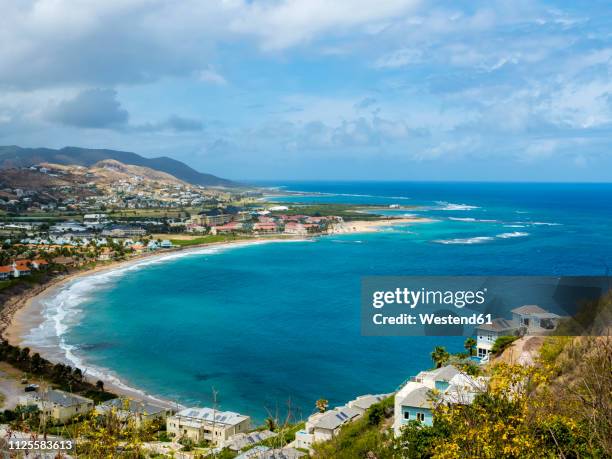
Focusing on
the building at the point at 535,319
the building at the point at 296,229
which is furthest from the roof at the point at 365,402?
the building at the point at 296,229

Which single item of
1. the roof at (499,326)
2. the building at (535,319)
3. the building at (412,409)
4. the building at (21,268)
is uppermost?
the building at (535,319)

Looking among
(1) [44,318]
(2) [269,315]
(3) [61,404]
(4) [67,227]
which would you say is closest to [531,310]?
(3) [61,404]

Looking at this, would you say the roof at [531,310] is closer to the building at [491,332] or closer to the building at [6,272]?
the building at [491,332]

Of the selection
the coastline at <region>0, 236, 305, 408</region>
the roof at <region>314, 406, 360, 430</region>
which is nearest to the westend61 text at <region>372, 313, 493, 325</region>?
the roof at <region>314, 406, 360, 430</region>

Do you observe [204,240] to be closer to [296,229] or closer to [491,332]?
[296,229]

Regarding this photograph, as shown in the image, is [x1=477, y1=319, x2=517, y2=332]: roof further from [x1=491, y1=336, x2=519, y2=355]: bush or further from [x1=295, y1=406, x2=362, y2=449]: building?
[x1=295, y1=406, x2=362, y2=449]: building
